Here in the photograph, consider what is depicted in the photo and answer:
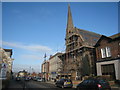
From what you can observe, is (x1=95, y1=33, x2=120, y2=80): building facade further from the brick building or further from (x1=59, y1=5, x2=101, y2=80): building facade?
the brick building

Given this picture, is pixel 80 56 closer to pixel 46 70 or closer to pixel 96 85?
pixel 96 85

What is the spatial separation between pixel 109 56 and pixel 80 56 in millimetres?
10433

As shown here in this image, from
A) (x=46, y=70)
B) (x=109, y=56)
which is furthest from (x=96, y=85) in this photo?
(x=46, y=70)

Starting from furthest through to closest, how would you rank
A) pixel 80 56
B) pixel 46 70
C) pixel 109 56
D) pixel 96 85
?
pixel 46 70
pixel 80 56
pixel 109 56
pixel 96 85

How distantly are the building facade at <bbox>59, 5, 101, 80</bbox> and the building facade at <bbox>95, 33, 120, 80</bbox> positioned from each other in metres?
4.35

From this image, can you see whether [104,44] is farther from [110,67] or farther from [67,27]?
[67,27]

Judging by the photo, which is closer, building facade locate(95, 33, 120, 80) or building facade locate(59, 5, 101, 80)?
building facade locate(95, 33, 120, 80)

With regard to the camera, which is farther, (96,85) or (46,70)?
(46,70)

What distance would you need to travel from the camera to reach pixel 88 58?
2842cm

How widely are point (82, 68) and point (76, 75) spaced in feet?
16.1

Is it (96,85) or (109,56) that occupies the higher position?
(109,56)

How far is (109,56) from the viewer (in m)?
21.3

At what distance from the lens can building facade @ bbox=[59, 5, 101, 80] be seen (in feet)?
89.5

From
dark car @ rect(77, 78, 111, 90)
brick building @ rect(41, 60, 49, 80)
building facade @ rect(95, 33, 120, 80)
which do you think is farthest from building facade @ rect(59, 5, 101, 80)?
dark car @ rect(77, 78, 111, 90)
